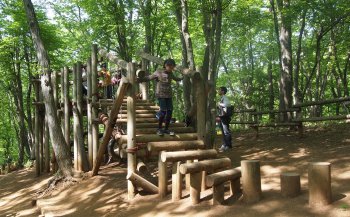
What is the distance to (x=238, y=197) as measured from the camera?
5730 millimetres

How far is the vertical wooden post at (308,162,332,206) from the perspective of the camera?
4.71m

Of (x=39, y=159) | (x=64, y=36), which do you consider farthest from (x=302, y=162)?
(x=64, y=36)

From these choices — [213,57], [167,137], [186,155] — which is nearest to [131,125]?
[167,137]

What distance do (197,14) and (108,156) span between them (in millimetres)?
8502

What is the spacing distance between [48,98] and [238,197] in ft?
20.0

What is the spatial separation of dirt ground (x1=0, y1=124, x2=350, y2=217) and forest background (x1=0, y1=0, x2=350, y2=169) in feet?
8.71

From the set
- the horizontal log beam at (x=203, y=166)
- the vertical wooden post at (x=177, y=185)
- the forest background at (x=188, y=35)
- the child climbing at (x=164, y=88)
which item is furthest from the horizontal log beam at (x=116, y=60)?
the horizontal log beam at (x=203, y=166)

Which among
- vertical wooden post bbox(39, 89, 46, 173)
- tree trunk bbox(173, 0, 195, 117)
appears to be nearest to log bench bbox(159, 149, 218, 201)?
tree trunk bbox(173, 0, 195, 117)

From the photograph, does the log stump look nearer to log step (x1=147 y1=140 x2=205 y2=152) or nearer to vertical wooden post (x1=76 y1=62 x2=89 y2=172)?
log step (x1=147 y1=140 x2=205 y2=152)

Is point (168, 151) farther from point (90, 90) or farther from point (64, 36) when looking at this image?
point (64, 36)

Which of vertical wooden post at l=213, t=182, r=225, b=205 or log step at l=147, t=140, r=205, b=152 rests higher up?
log step at l=147, t=140, r=205, b=152

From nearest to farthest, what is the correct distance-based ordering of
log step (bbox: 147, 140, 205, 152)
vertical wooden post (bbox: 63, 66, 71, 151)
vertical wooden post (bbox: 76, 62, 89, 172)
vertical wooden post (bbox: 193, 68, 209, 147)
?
log step (bbox: 147, 140, 205, 152), vertical wooden post (bbox: 193, 68, 209, 147), vertical wooden post (bbox: 76, 62, 89, 172), vertical wooden post (bbox: 63, 66, 71, 151)

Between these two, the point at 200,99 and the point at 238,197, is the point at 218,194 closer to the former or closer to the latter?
the point at 238,197

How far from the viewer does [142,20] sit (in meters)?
15.1
